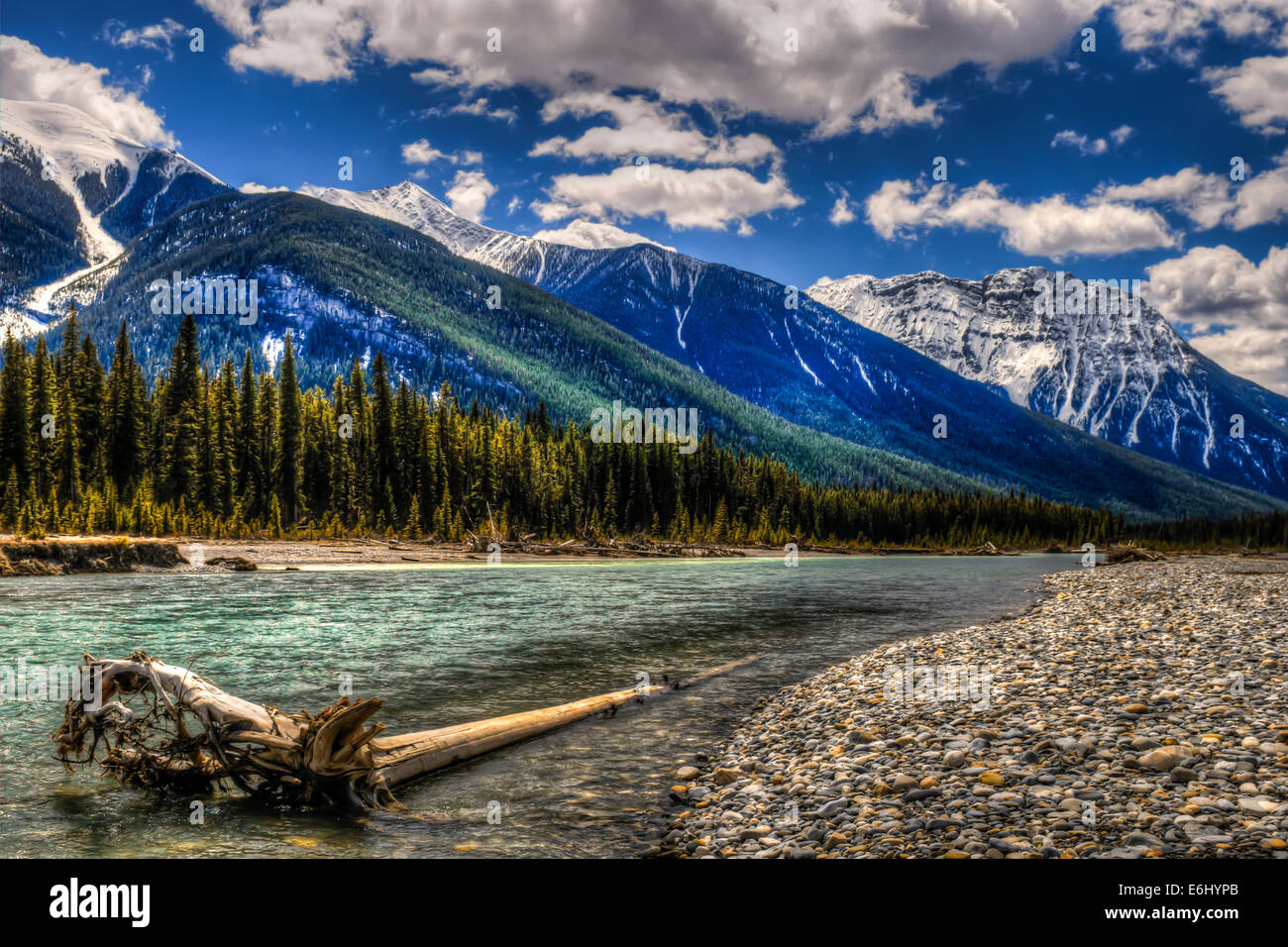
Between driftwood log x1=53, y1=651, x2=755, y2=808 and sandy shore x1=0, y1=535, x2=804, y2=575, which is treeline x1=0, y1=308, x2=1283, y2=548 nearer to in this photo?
sandy shore x1=0, y1=535, x2=804, y2=575

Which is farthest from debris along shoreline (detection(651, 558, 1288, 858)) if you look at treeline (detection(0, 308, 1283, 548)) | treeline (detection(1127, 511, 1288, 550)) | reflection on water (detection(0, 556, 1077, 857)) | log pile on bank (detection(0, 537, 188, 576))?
treeline (detection(1127, 511, 1288, 550))

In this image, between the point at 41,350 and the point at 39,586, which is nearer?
the point at 39,586

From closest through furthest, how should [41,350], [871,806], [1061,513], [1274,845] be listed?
1. [1274,845]
2. [871,806]
3. [41,350]
4. [1061,513]

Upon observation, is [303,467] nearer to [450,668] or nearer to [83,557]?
[83,557]

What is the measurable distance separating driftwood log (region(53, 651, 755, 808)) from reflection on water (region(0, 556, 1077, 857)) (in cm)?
31

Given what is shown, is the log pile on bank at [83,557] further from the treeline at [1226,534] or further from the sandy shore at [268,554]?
the treeline at [1226,534]

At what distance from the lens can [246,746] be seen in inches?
366

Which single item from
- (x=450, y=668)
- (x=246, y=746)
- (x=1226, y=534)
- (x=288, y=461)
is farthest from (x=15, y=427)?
(x=1226, y=534)

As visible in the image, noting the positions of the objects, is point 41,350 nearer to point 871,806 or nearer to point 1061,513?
point 871,806

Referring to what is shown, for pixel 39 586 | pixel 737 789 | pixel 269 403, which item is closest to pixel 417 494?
pixel 269 403

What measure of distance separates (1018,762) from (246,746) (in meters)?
9.00

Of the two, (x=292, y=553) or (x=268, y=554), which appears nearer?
(x=268, y=554)

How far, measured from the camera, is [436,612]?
28984 millimetres
